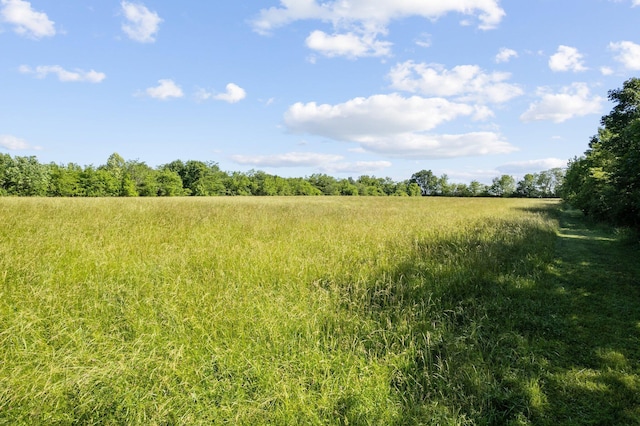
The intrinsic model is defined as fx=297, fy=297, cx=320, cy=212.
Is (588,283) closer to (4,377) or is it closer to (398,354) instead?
(398,354)

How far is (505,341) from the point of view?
13.8 feet

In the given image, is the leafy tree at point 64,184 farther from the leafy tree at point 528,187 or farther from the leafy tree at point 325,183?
the leafy tree at point 528,187

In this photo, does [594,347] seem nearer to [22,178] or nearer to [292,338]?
[292,338]

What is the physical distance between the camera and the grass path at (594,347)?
3029mm

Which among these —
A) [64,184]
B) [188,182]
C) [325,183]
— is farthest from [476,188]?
[64,184]

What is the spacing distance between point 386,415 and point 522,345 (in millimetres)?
2635

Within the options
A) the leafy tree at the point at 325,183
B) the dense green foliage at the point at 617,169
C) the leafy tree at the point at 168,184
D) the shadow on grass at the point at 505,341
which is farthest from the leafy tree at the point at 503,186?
the shadow on grass at the point at 505,341

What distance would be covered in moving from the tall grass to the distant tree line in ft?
244

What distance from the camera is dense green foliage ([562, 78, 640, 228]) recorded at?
10383 mm

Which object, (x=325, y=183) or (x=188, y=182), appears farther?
(x=325, y=183)

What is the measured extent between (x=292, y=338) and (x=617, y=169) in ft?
52.9

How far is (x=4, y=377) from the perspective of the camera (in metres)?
2.61

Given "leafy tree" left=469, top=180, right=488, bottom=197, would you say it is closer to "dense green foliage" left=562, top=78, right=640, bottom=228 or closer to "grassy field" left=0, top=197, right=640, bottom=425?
"dense green foliage" left=562, top=78, right=640, bottom=228

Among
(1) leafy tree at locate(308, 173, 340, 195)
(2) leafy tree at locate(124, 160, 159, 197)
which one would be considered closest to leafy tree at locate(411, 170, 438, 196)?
(1) leafy tree at locate(308, 173, 340, 195)
